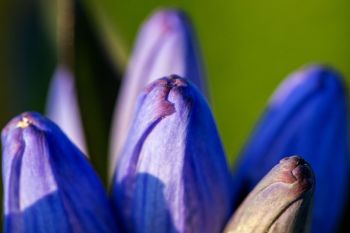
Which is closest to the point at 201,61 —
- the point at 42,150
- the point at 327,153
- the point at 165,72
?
the point at 165,72

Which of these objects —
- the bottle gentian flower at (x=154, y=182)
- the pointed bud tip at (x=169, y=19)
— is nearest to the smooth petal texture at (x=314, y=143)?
the bottle gentian flower at (x=154, y=182)

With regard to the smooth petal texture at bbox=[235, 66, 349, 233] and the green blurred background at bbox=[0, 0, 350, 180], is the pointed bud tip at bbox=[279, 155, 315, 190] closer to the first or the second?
the smooth petal texture at bbox=[235, 66, 349, 233]

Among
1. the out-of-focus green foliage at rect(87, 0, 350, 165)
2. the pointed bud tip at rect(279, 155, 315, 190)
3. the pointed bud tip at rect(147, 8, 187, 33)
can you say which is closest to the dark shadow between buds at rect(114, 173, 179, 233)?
the pointed bud tip at rect(279, 155, 315, 190)

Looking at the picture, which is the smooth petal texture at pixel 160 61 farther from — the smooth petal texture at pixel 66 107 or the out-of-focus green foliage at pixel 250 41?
the out-of-focus green foliage at pixel 250 41

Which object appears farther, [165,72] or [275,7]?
[275,7]

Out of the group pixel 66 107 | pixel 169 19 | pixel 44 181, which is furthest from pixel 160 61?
pixel 44 181

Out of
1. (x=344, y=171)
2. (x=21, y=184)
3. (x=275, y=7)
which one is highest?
(x=275, y=7)

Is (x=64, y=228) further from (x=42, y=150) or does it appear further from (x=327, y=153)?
(x=327, y=153)
